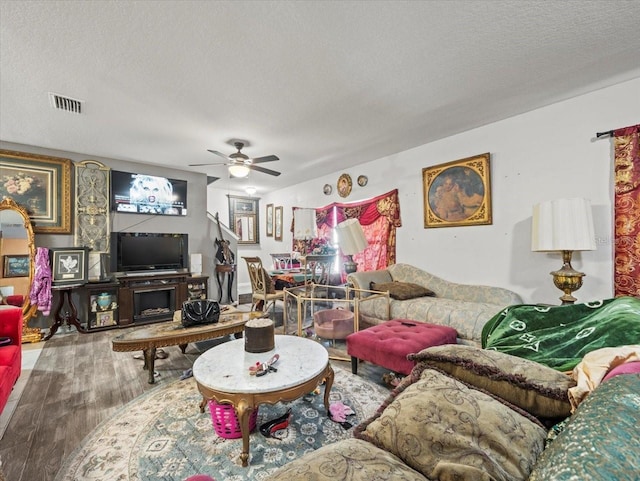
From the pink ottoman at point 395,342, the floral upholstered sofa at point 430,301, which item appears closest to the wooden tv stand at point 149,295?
the floral upholstered sofa at point 430,301

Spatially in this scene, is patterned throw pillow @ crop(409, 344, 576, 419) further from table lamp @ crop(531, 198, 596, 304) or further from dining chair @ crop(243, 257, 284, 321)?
dining chair @ crop(243, 257, 284, 321)

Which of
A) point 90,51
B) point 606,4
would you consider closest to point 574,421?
point 606,4

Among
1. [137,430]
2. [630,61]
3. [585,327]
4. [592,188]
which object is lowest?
[137,430]

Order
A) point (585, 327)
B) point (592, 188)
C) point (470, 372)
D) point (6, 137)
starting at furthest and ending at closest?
point (6, 137) < point (592, 188) < point (585, 327) < point (470, 372)

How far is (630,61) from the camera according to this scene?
7.49ft

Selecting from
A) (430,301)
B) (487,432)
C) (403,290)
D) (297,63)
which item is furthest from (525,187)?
(487,432)

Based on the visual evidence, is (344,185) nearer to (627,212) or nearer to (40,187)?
(627,212)

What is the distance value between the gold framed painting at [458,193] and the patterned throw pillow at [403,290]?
92 centimetres

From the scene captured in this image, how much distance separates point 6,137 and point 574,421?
5801 millimetres

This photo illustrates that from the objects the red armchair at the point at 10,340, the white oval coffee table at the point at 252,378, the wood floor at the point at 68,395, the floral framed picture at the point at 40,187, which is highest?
the floral framed picture at the point at 40,187

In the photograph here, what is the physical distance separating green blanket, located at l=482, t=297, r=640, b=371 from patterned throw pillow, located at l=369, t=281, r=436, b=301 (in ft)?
4.99

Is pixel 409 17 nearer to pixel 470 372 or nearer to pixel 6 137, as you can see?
pixel 470 372

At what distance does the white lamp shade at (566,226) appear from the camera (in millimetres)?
2398

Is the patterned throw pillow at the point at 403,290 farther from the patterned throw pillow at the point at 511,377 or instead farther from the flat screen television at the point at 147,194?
the flat screen television at the point at 147,194
